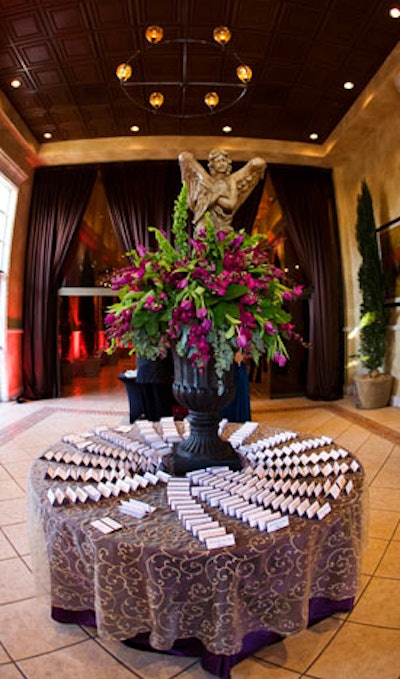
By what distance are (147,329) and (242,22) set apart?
4.39m

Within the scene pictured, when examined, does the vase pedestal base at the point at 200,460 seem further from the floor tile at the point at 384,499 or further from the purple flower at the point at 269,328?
the floor tile at the point at 384,499

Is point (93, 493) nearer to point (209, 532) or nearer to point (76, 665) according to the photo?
point (209, 532)

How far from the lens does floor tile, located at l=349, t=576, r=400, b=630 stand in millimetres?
1783

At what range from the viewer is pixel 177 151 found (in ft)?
23.6

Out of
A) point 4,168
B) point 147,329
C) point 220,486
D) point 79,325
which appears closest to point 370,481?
point 220,486

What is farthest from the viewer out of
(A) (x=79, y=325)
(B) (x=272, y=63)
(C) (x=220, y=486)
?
(A) (x=79, y=325)

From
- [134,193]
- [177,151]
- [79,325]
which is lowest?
[79,325]

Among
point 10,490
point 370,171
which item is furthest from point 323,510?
point 370,171

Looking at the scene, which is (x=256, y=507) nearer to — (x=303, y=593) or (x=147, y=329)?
(x=303, y=593)

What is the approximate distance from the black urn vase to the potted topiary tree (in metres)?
5.03

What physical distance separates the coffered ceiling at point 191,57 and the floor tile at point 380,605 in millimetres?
4745

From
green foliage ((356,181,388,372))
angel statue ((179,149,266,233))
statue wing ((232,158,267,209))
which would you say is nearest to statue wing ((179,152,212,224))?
angel statue ((179,149,266,233))

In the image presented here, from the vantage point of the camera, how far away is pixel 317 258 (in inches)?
295
